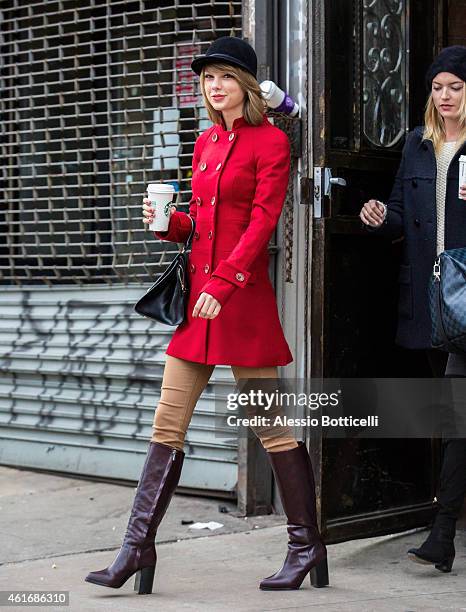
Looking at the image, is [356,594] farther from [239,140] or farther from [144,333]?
[144,333]

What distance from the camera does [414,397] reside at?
5.17m

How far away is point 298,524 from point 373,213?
1297 millimetres

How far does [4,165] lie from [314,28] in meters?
2.77

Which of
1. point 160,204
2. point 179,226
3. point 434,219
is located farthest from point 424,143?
point 160,204

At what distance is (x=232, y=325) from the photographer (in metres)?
4.26

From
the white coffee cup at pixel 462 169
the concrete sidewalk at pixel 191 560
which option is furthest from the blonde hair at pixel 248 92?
the concrete sidewalk at pixel 191 560

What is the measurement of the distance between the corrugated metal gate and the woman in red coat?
5.20 ft

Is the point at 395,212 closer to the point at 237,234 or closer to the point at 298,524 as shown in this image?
the point at 237,234

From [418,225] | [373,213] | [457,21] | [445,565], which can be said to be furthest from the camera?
[457,21]

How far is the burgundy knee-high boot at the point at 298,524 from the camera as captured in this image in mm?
4277

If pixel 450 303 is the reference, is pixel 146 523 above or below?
below

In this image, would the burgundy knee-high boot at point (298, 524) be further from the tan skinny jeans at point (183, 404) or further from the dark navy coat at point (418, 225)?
the dark navy coat at point (418, 225)

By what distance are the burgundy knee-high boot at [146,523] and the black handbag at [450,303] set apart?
1098mm

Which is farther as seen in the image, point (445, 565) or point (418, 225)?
point (418, 225)
